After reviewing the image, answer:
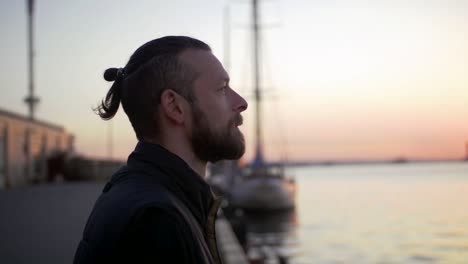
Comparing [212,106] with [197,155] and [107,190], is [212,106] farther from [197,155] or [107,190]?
[107,190]

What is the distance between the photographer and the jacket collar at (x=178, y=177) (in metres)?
1.99

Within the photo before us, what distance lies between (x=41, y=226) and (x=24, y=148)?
17568 millimetres

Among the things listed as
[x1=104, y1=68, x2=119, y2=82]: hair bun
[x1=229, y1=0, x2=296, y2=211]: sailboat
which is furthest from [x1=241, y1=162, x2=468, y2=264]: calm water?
[x1=104, y1=68, x2=119, y2=82]: hair bun

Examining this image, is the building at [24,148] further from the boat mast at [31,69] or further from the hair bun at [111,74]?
the hair bun at [111,74]

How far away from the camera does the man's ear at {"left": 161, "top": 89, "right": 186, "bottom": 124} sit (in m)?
2.10

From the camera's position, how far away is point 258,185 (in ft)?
134

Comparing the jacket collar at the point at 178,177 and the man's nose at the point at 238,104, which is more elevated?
the man's nose at the point at 238,104

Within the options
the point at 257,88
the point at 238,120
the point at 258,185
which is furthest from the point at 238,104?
the point at 257,88

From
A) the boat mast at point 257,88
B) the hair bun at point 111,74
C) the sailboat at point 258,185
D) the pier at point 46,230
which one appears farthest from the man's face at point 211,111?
the boat mast at point 257,88

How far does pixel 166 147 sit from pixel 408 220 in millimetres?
38397

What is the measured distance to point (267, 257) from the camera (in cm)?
2077

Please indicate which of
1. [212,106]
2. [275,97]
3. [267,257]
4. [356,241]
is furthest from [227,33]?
[212,106]

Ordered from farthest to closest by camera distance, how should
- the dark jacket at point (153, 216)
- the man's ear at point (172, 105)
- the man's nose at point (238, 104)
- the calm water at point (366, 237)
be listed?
the calm water at point (366, 237), the man's nose at point (238, 104), the man's ear at point (172, 105), the dark jacket at point (153, 216)

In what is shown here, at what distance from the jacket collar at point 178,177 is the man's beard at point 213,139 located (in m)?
0.12
